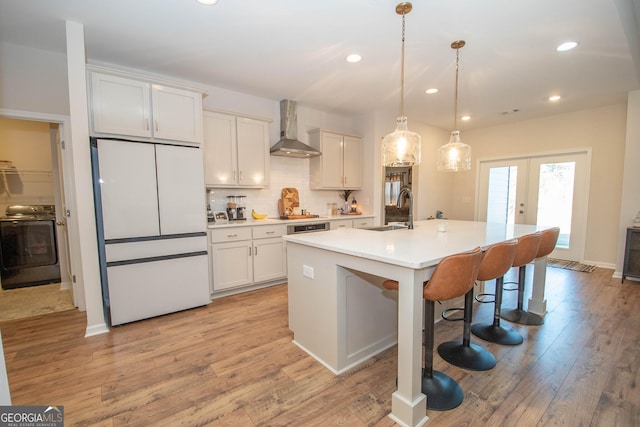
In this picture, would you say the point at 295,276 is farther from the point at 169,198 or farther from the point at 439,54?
the point at 439,54

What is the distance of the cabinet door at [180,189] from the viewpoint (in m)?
2.92

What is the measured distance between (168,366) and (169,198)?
1617 millimetres

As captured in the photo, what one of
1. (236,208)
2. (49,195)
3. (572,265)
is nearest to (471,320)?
(236,208)

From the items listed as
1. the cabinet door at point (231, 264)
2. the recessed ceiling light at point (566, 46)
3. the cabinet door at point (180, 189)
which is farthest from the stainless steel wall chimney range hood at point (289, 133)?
the recessed ceiling light at point (566, 46)

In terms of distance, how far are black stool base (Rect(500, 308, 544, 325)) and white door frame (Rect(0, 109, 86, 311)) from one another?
15.3 ft

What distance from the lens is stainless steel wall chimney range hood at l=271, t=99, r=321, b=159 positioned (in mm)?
4215

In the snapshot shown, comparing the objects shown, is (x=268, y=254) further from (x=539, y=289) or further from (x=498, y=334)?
(x=539, y=289)

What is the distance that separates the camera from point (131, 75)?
108 inches

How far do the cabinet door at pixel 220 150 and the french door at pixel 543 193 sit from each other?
17.4 feet

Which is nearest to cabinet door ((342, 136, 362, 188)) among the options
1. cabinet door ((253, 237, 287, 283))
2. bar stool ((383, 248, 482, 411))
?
cabinet door ((253, 237, 287, 283))

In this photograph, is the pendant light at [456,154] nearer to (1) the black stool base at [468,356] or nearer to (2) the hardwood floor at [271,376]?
(2) the hardwood floor at [271,376]

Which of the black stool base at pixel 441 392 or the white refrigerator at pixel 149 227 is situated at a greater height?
the white refrigerator at pixel 149 227

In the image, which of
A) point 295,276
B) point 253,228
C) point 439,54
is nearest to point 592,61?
point 439,54

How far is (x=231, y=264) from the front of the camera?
356 centimetres
